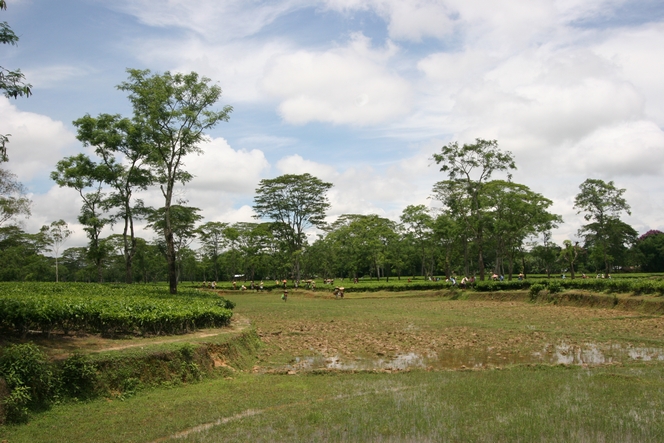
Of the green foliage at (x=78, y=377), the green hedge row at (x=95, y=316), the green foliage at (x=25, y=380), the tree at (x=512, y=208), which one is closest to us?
the green foliage at (x=25, y=380)

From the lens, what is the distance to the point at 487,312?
26.7m

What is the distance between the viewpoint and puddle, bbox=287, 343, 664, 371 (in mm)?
12742

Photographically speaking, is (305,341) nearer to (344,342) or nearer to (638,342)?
(344,342)

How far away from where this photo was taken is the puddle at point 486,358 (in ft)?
41.8

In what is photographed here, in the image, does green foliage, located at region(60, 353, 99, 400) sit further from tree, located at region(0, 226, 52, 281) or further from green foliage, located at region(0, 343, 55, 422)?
tree, located at region(0, 226, 52, 281)

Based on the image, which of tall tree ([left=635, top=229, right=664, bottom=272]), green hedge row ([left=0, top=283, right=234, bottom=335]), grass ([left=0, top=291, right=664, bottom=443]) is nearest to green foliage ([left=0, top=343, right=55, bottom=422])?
grass ([left=0, top=291, right=664, bottom=443])

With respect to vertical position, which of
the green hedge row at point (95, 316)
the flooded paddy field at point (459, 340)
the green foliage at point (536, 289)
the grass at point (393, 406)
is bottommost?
the flooded paddy field at point (459, 340)

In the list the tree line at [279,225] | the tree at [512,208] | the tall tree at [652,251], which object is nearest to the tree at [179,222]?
the tree line at [279,225]

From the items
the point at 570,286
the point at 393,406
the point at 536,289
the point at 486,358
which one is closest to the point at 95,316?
the point at 393,406

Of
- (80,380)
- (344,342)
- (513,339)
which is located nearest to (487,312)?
(513,339)

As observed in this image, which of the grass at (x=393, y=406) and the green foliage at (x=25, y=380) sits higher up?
the green foliage at (x=25, y=380)

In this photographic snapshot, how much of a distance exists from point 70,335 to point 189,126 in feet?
58.4

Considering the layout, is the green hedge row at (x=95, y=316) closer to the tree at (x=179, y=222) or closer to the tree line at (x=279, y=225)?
the tree line at (x=279, y=225)

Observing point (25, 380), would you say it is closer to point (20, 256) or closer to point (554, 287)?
point (554, 287)
